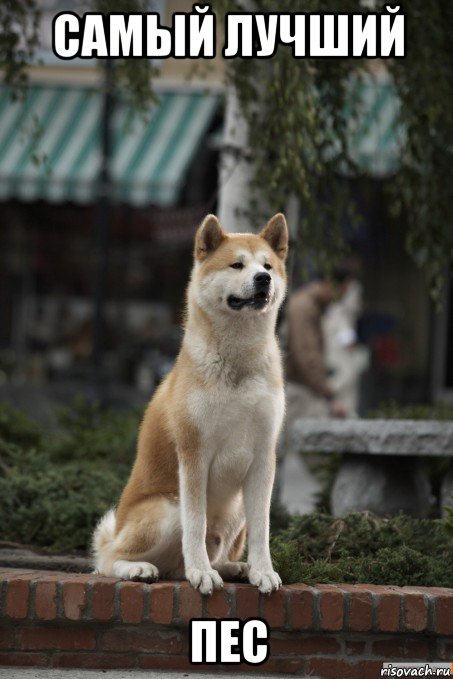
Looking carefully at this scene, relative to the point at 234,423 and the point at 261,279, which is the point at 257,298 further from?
the point at 234,423

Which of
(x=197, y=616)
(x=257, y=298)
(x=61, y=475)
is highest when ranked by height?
(x=257, y=298)

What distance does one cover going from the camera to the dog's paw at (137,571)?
14.3ft

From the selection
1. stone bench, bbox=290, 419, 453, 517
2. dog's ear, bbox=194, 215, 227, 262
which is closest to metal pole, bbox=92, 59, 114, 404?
stone bench, bbox=290, 419, 453, 517

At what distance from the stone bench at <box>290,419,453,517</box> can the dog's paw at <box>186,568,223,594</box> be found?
6.78 feet

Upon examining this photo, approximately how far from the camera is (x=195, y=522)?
4184mm

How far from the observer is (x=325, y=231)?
7.21 metres

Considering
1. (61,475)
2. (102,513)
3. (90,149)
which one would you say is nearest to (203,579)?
(102,513)

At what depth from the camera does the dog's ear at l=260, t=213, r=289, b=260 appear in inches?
176

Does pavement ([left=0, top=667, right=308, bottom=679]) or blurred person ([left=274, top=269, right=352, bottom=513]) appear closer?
pavement ([left=0, top=667, right=308, bottom=679])

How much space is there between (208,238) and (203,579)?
1.33m

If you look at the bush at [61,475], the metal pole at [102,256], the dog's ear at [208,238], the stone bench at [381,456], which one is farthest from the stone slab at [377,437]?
the metal pole at [102,256]

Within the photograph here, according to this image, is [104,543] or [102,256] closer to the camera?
[104,543]

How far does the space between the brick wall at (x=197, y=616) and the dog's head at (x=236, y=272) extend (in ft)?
3.70

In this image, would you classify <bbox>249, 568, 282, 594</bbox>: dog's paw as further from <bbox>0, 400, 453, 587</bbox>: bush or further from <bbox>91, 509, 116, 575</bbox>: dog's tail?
<bbox>91, 509, 116, 575</bbox>: dog's tail
